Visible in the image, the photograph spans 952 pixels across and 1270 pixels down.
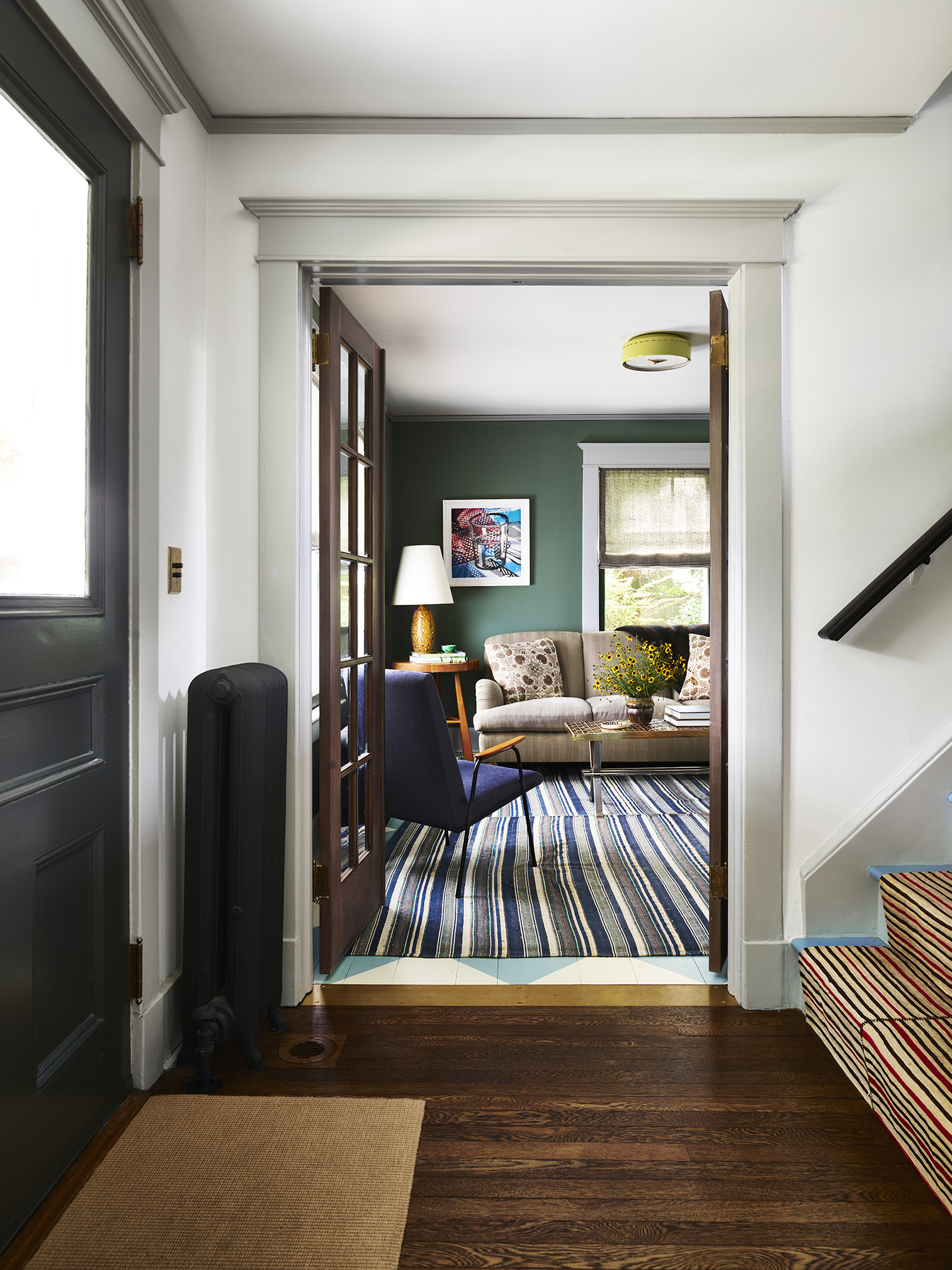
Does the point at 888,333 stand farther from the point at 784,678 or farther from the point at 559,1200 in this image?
the point at 559,1200

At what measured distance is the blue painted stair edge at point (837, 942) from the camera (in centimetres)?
219

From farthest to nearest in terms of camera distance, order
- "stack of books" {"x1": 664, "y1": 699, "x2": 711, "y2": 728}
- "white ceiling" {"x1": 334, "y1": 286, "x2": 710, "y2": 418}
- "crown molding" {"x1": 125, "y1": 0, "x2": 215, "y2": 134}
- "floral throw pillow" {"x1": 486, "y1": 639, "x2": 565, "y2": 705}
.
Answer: "floral throw pillow" {"x1": 486, "y1": 639, "x2": 565, "y2": 705} < "stack of books" {"x1": 664, "y1": 699, "x2": 711, "y2": 728} < "white ceiling" {"x1": 334, "y1": 286, "x2": 710, "y2": 418} < "crown molding" {"x1": 125, "y1": 0, "x2": 215, "y2": 134}

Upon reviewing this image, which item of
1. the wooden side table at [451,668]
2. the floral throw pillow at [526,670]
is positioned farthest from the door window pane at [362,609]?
the floral throw pillow at [526,670]

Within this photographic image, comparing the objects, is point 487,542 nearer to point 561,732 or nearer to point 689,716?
point 561,732

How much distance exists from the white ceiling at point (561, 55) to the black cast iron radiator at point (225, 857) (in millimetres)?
1534

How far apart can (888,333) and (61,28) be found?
6.88ft

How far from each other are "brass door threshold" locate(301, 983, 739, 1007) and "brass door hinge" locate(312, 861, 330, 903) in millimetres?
→ 282

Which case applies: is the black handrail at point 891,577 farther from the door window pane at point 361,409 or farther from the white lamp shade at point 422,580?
the white lamp shade at point 422,580

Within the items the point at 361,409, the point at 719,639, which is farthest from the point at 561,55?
the point at 719,639

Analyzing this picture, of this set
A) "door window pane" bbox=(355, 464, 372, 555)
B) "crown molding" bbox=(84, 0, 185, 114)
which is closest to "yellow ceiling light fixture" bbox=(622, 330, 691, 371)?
"door window pane" bbox=(355, 464, 372, 555)

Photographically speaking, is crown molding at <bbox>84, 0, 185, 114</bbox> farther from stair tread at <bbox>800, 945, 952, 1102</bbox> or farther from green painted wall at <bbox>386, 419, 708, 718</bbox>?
green painted wall at <bbox>386, 419, 708, 718</bbox>

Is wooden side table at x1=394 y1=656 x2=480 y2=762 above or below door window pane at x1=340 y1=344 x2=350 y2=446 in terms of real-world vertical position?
below

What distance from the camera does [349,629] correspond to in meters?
2.65

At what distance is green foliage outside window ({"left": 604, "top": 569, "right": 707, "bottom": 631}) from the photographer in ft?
20.2
